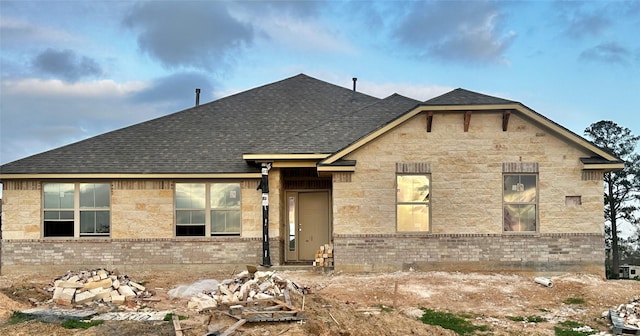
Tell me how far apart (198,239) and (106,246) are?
283cm

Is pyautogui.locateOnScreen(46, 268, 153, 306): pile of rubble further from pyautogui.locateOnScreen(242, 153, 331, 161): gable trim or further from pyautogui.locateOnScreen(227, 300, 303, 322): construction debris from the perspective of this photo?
pyautogui.locateOnScreen(242, 153, 331, 161): gable trim

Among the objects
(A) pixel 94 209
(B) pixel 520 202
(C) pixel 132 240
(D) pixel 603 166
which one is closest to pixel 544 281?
(B) pixel 520 202

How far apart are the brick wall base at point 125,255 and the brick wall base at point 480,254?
10.5 ft

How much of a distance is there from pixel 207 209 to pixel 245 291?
6341mm

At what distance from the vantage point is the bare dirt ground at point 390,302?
10.4 metres

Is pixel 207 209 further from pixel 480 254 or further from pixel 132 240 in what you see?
pixel 480 254

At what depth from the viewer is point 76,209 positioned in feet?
58.6

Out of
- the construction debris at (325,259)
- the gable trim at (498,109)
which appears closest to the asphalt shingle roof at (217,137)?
the gable trim at (498,109)

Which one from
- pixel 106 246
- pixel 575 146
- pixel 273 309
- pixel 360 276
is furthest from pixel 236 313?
pixel 575 146

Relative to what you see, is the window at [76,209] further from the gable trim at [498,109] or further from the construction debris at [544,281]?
the construction debris at [544,281]

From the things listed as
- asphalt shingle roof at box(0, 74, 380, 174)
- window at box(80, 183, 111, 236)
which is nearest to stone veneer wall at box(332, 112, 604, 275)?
asphalt shingle roof at box(0, 74, 380, 174)

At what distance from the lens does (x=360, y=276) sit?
1556 cm

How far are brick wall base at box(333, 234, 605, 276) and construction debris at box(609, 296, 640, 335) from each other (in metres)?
3.98

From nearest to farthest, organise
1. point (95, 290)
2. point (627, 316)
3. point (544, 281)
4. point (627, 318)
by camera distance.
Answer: point (627, 318) → point (627, 316) → point (95, 290) → point (544, 281)
